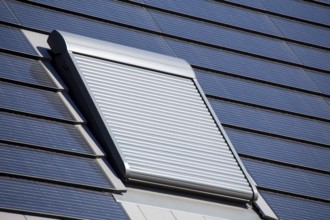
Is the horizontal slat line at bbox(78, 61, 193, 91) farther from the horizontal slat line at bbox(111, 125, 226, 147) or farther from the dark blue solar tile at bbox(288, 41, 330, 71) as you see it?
the dark blue solar tile at bbox(288, 41, 330, 71)

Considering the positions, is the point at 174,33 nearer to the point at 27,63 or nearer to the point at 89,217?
the point at 27,63

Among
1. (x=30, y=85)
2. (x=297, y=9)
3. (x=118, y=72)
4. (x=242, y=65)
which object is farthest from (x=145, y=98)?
(x=297, y=9)

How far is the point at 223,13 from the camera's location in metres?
15.0

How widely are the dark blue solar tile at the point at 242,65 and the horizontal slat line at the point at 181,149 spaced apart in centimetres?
188

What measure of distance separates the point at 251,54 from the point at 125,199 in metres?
4.43

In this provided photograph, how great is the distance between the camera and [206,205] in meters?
11.4

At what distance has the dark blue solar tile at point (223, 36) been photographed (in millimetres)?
14031

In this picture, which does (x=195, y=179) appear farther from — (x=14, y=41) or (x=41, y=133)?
(x=14, y=41)

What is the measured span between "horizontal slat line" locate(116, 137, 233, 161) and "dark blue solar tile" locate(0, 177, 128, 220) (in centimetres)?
77

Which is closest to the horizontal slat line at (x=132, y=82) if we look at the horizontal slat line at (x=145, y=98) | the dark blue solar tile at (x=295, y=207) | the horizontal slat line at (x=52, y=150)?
the horizontal slat line at (x=145, y=98)

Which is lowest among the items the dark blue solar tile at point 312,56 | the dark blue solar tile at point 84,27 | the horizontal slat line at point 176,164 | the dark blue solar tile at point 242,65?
the horizontal slat line at point 176,164

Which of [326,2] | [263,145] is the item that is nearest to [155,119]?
[263,145]

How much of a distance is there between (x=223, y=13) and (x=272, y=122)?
89.0 inches

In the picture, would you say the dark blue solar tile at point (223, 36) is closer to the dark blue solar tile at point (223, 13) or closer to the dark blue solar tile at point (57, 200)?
the dark blue solar tile at point (223, 13)
